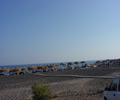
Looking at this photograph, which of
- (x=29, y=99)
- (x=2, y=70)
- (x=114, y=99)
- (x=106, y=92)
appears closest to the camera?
(x=114, y=99)

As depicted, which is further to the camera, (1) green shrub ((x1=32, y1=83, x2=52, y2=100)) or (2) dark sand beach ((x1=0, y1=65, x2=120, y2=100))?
(2) dark sand beach ((x1=0, y1=65, x2=120, y2=100))

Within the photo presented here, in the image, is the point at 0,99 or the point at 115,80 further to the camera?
the point at 0,99

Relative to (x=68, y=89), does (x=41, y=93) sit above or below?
above

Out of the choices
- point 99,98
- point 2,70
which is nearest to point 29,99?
point 99,98

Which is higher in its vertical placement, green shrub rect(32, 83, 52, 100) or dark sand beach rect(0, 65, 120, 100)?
green shrub rect(32, 83, 52, 100)

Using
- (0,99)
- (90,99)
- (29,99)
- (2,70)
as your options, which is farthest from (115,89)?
(2,70)

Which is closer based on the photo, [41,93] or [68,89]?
[41,93]

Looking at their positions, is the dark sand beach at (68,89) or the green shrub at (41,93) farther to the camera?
the dark sand beach at (68,89)

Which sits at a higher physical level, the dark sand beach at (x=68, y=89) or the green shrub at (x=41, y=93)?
the green shrub at (x=41, y=93)

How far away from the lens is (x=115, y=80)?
7.51 m

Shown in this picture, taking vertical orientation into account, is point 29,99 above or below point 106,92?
below

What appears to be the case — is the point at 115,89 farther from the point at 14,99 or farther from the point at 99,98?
the point at 14,99

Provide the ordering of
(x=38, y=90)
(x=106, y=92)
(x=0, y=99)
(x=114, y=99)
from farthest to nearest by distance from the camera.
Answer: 1. (x=0, y=99)
2. (x=38, y=90)
3. (x=106, y=92)
4. (x=114, y=99)

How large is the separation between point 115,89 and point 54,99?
6.00 metres
